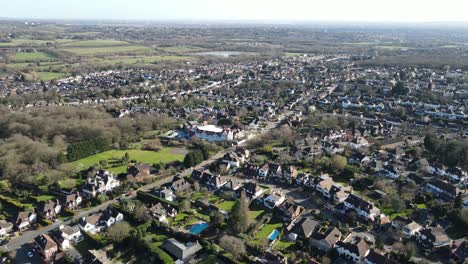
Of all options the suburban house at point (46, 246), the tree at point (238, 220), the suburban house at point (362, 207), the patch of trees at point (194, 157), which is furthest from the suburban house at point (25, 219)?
the suburban house at point (362, 207)

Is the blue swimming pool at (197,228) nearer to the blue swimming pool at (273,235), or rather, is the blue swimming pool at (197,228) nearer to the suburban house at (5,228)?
the blue swimming pool at (273,235)

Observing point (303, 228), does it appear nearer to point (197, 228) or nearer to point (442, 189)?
point (197, 228)

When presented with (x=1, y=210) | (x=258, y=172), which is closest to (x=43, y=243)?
(x=1, y=210)

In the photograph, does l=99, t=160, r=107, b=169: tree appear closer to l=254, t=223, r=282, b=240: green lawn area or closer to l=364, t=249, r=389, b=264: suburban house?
l=254, t=223, r=282, b=240: green lawn area

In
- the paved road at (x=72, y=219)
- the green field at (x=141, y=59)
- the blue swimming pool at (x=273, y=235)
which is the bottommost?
the paved road at (x=72, y=219)

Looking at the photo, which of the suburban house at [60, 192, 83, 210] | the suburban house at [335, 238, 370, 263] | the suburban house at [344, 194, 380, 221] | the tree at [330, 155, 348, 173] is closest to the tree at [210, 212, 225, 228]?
the suburban house at [335, 238, 370, 263]

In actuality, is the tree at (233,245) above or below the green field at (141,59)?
below

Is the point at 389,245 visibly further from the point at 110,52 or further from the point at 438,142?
the point at 110,52
